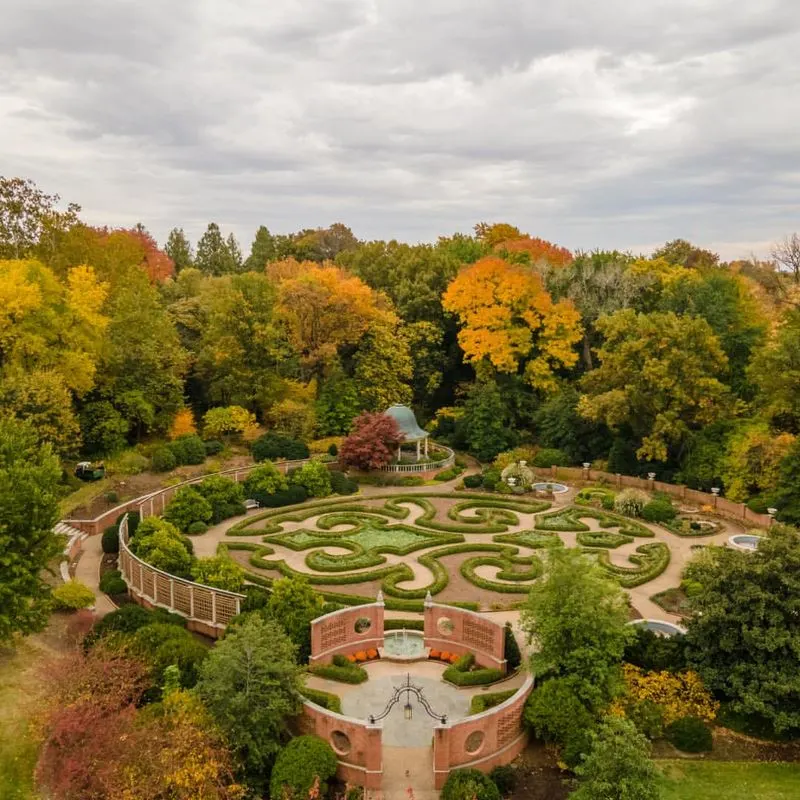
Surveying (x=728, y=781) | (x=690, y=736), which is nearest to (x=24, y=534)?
(x=690, y=736)

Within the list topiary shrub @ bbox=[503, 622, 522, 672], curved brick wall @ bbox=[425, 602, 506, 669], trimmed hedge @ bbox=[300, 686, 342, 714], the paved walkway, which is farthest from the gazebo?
trimmed hedge @ bbox=[300, 686, 342, 714]

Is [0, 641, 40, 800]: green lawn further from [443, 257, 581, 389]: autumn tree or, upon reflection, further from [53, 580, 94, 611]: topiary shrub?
[443, 257, 581, 389]: autumn tree

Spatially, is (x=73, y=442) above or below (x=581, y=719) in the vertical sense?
above

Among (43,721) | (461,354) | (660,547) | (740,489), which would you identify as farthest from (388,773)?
(461,354)

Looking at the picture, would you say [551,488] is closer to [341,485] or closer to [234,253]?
[341,485]

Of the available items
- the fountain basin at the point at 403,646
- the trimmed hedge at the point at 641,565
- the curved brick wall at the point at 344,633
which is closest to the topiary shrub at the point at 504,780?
the fountain basin at the point at 403,646

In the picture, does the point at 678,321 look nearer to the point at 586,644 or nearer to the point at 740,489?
the point at 740,489

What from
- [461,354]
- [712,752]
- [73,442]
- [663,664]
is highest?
[461,354]
